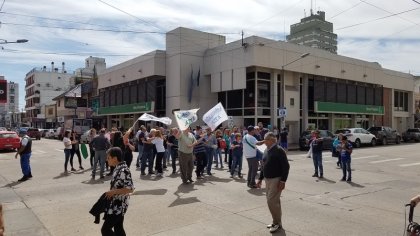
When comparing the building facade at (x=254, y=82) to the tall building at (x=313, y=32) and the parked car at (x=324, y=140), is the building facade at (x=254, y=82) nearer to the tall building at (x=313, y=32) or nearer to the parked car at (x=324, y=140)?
the tall building at (x=313, y=32)

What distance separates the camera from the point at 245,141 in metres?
10.9

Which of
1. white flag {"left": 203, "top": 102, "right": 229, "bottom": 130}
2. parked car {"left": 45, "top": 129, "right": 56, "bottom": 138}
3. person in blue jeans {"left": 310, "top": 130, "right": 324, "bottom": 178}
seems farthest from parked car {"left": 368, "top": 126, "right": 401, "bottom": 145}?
parked car {"left": 45, "top": 129, "right": 56, "bottom": 138}

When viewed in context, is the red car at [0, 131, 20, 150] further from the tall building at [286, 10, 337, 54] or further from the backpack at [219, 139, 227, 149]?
the tall building at [286, 10, 337, 54]

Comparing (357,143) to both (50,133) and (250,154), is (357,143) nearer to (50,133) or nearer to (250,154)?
(250,154)

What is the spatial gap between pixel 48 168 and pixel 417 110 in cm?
4684

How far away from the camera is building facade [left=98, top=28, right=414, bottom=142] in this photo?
29297mm

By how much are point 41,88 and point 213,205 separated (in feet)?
295

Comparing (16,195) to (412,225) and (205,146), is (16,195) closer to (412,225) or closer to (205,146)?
(205,146)

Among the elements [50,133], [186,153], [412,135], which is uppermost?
[186,153]

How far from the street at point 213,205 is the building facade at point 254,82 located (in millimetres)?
16423

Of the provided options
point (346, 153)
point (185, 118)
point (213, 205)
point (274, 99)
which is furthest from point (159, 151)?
point (274, 99)

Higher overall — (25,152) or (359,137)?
(25,152)

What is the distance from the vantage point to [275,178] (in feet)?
21.8

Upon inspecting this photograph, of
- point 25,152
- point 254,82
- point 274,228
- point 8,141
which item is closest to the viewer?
point 274,228
